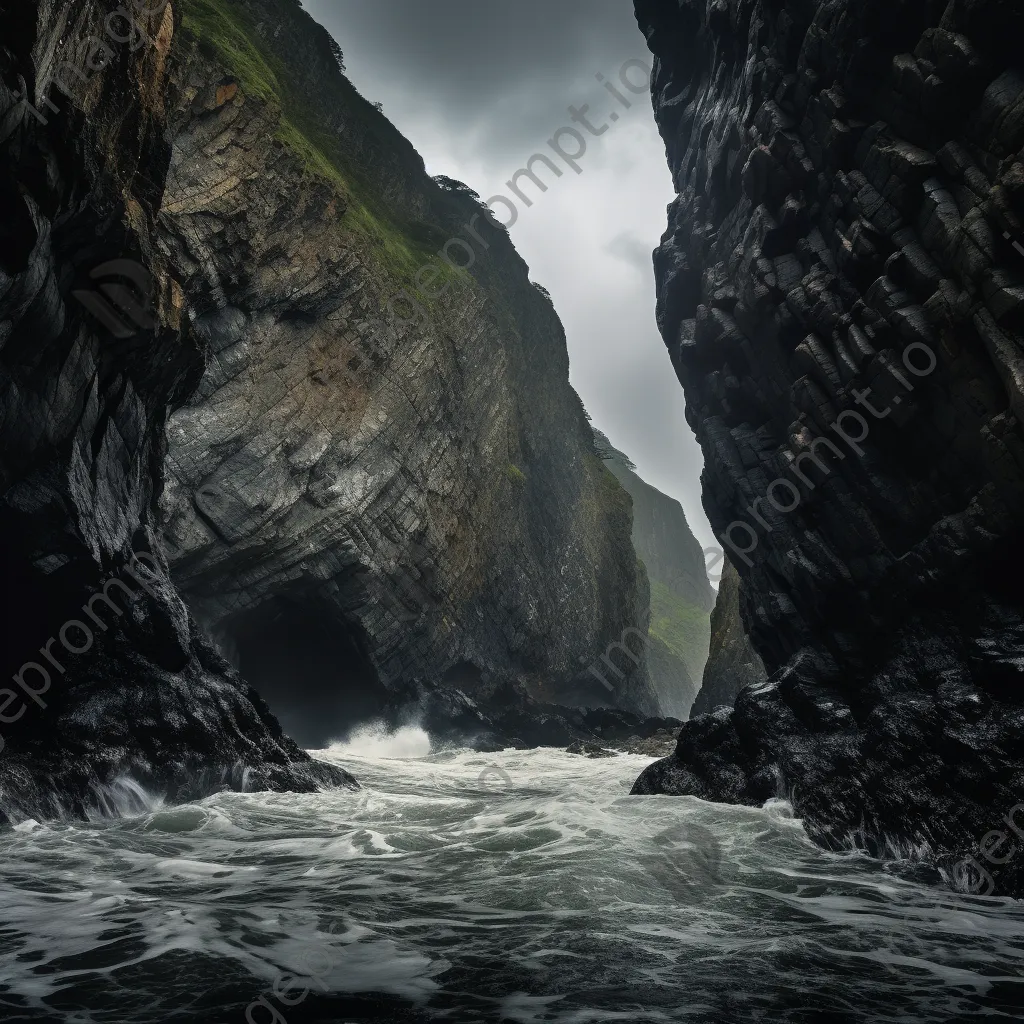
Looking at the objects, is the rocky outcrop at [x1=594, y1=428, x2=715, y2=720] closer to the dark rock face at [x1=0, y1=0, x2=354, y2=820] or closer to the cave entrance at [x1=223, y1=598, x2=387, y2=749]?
the cave entrance at [x1=223, y1=598, x2=387, y2=749]

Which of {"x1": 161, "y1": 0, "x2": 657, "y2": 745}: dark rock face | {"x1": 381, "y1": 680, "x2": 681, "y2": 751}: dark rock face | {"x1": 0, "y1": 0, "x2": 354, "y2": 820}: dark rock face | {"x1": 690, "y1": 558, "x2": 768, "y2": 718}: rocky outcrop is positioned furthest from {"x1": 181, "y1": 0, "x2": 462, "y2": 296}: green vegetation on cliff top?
{"x1": 690, "y1": 558, "x2": 768, "y2": 718}: rocky outcrop

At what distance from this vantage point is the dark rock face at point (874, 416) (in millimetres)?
12102

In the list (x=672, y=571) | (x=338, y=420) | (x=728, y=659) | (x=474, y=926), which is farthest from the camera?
(x=672, y=571)

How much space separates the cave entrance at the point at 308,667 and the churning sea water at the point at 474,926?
2097cm

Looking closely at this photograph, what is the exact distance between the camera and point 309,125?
38125 millimetres

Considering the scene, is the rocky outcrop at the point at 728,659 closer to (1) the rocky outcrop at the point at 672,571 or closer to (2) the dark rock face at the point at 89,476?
(2) the dark rock face at the point at 89,476

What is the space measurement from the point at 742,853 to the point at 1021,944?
170 inches

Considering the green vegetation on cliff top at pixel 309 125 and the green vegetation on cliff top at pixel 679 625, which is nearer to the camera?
the green vegetation on cliff top at pixel 309 125

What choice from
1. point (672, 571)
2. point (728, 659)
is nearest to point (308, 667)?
point (728, 659)

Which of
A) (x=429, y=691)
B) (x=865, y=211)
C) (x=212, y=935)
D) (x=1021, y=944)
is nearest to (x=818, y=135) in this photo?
(x=865, y=211)

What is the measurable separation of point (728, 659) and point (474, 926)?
41936 mm

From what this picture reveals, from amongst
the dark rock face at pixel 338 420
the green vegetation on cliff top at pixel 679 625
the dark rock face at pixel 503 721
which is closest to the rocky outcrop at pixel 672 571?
the green vegetation on cliff top at pixel 679 625

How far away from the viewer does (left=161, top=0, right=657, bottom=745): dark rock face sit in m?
28.1

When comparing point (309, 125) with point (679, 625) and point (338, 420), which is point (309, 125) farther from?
point (679, 625)
